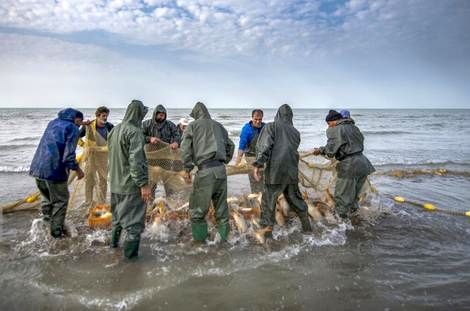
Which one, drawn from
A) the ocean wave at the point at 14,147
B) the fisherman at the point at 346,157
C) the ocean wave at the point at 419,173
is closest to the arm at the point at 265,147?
the fisherman at the point at 346,157

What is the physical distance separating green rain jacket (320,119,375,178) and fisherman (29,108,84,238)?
453 centimetres

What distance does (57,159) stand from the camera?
5.20 m

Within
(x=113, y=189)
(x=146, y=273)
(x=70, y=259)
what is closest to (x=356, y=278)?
(x=146, y=273)

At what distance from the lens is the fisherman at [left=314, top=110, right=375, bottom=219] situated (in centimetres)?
653

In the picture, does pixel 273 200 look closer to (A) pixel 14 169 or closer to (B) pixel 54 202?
(B) pixel 54 202

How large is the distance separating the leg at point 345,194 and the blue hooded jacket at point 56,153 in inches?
187

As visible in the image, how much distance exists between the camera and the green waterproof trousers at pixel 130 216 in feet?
15.8

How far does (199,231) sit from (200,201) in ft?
1.73

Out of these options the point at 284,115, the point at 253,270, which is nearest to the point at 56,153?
the point at 253,270

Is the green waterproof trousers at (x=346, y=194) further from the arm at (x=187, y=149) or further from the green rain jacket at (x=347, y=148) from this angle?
the arm at (x=187, y=149)

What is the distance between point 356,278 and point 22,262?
468 cm

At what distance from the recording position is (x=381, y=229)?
21.6 ft

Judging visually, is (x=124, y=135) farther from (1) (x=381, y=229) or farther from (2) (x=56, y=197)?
(1) (x=381, y=229)

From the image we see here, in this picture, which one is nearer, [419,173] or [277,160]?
[277,160]
